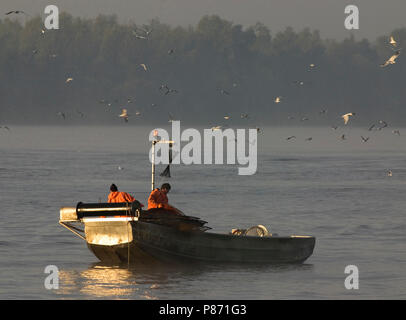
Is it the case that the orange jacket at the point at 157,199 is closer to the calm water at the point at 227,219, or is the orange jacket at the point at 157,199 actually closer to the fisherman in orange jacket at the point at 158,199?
the fisherman in orange jacket at the point at 158,199

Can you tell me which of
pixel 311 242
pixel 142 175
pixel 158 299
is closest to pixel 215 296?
pixel 158 299

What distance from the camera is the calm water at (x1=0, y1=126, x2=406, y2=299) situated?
1121 inches

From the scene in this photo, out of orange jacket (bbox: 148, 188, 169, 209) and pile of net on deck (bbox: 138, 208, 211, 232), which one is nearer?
pile of net on deck (bbox: 138, 208, 211, 232)

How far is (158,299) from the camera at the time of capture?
2684cm

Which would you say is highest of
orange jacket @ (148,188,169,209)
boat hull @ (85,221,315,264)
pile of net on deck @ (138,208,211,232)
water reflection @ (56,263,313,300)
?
orange jacket @ (148,188,169,209)

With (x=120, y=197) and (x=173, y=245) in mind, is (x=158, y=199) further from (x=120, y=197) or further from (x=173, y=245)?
(x=173, y=245)

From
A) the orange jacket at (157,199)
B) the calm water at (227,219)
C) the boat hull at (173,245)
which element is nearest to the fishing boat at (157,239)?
the boat hull at (173,245)

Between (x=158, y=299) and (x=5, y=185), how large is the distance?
114 feet

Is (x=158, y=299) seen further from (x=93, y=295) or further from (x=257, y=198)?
(x=257, y=198)

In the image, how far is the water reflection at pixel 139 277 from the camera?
2748 cm

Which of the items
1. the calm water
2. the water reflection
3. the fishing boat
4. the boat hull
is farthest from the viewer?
the boat hull

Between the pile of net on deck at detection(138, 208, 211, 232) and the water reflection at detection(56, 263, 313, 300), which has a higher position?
the pile of net on deck at detection(138, 208, 211, 232)

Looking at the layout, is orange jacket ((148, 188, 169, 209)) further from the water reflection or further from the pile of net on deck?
the water reflection

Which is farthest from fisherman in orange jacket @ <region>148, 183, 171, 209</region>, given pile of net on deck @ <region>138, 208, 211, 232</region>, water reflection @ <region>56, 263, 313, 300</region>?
water reflection @ <region>56, 263, 313, 300</region>
